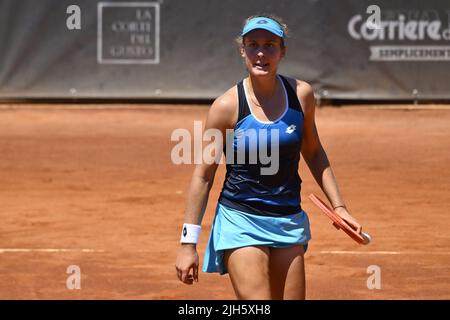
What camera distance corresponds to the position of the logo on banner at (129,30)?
64.3 feet

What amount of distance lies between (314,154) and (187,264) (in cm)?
97

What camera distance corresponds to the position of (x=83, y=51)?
19.9 m

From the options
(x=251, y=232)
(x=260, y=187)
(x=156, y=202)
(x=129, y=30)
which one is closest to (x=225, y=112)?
(x=260, y=187)

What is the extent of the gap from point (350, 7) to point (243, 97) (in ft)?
46.4

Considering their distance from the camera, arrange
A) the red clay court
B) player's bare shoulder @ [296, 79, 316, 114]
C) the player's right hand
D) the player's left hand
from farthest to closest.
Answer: the red clay court, player's bare shoulder @ [296, 79, 316, 114], the player's left hand, the player's right hand

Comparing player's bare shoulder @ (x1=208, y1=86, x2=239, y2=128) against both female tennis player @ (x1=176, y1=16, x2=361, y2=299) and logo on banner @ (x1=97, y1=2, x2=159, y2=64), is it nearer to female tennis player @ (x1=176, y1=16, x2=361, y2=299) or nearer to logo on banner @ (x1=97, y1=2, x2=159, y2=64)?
female tennis player @ (x1=176, y1=16, x2=361, y2=299)

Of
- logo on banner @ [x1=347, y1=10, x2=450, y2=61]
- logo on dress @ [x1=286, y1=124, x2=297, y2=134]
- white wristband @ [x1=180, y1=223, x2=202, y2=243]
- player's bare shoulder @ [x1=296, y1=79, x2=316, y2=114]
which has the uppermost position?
logo on banner @ [x1=347, y1=10, x2=450, y2=61]

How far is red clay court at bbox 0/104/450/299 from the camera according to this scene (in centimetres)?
887

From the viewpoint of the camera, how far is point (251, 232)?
5.35 metres

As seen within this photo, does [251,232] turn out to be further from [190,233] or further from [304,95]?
[304,95]

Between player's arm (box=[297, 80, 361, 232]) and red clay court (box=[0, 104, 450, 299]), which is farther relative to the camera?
red clay court (box=[0, 104, 450, 299])

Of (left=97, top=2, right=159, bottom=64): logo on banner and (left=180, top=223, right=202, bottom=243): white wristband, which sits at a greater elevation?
(left=97, top=2, right=159, bottom=64): logo on banner

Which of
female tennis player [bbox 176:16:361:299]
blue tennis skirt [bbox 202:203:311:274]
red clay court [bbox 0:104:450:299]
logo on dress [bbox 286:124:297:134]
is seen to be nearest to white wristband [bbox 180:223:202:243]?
female tennis player [bbox 176:16:361:299]

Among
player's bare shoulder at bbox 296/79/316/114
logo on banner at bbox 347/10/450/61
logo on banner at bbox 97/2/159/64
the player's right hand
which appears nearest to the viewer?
the player's right hand
